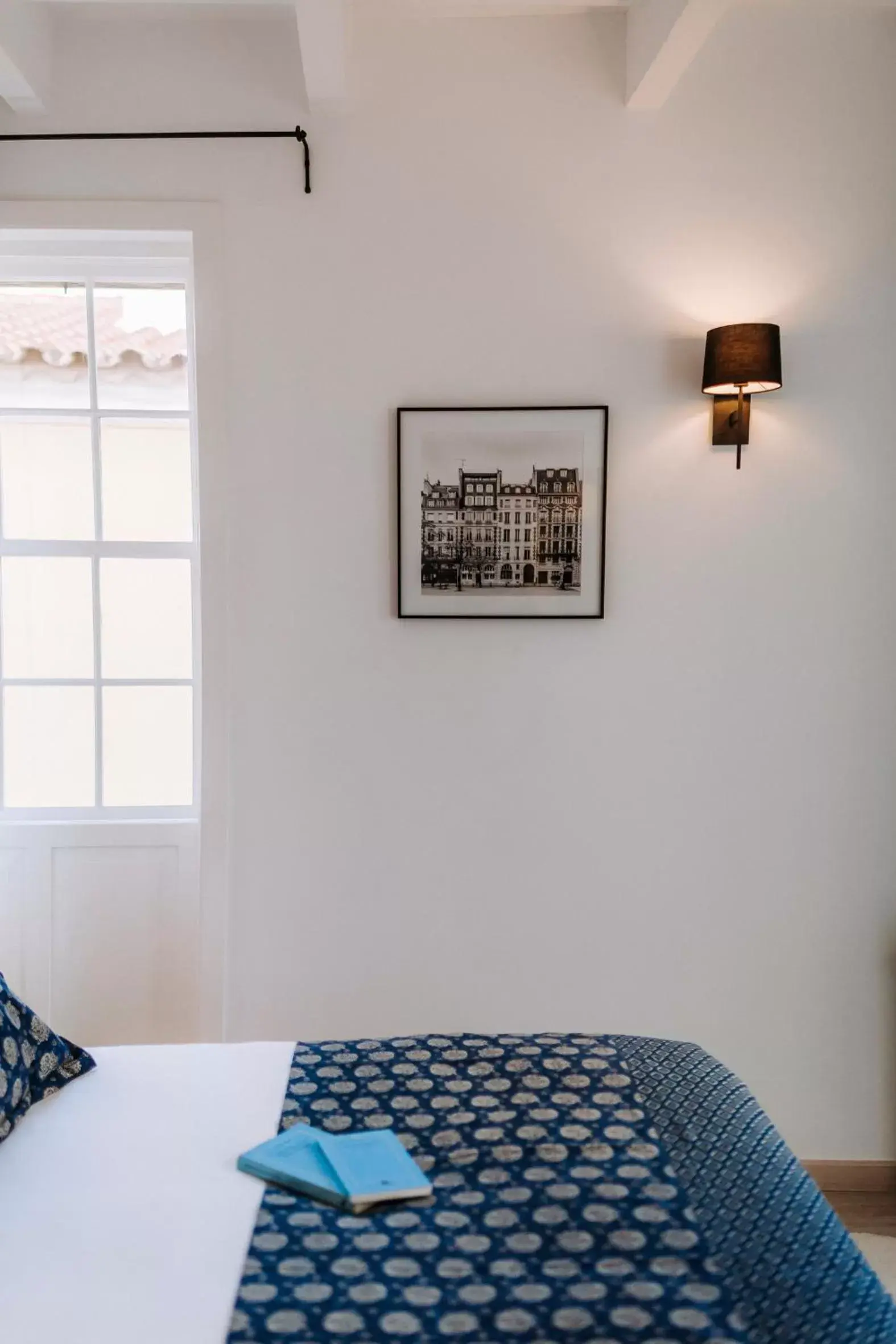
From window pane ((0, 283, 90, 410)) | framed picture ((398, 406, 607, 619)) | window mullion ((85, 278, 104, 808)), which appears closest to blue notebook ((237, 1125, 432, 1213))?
framed picture ((398, 406, 607, 619))

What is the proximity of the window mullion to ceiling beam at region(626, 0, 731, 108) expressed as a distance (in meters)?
1.48

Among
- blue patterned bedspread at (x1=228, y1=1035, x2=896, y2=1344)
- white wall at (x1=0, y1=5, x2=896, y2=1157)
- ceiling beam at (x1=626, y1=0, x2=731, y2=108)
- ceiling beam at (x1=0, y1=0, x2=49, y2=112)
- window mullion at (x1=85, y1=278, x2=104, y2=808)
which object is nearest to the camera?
blue patterned bedspread at (x1=228, y1=1035, x2=896, y2=1344)

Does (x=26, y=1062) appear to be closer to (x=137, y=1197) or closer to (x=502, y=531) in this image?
(x=137, y=1197)

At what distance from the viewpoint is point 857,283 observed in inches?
95.3

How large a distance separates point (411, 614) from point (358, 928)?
32.5 inches

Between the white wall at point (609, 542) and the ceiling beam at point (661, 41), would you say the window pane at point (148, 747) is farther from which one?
the ceiling beam at point (661, 41)

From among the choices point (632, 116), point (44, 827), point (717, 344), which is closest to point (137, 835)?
point (44, 827)

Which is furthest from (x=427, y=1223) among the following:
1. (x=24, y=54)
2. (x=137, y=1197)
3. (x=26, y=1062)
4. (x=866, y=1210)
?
(x=24, y=54)

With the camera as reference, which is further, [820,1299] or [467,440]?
[467,440]

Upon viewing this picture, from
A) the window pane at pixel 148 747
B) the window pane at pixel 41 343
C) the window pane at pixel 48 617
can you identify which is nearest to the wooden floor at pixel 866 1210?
the window pane at pixel 148 747

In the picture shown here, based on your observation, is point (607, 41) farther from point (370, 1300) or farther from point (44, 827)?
point (370, 1300)

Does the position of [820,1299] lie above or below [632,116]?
below

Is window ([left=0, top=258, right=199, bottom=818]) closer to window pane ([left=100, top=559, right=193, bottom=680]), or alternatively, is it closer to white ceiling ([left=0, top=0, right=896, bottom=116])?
window pane ([left=100, top=559, right=193, bottom=680])

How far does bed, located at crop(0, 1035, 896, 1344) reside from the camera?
1030 millimetres
